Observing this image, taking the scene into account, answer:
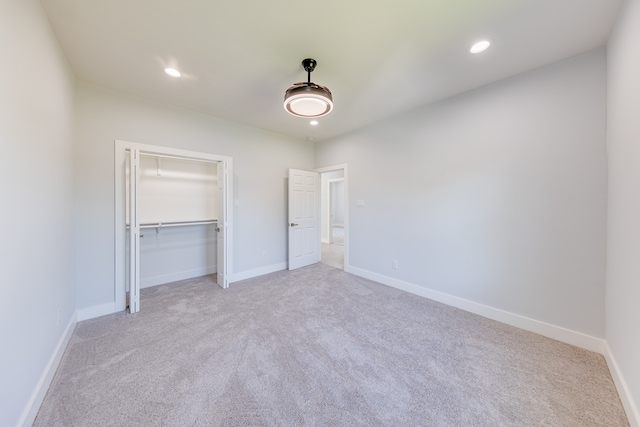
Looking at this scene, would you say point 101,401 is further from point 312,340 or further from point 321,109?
point 321,109

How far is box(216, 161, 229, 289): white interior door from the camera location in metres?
3.57

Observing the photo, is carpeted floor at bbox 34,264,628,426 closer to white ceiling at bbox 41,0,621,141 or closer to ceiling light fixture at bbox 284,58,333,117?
ceiling light fixture at bbox 284,58,333,117

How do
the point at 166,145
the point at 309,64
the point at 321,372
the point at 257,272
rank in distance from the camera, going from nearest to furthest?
the point at 321,372, the point at 309,64, the point at 166,145, the point at 257,272

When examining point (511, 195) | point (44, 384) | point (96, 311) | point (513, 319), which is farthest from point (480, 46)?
point (96, 311)

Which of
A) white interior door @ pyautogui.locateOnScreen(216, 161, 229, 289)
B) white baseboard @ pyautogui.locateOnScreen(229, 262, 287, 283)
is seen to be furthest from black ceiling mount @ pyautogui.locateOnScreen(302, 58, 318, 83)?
white baseboard @ pyautogui.locateOnScreen(229, 262, 287, 283)

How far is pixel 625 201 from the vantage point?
1624 millimetres

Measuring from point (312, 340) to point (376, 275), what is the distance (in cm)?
196

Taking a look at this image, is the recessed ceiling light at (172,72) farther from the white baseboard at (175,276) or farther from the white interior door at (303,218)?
the white baseboard at (175,276)

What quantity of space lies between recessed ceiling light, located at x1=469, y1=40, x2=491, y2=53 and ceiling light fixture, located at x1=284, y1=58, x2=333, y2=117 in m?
1.36

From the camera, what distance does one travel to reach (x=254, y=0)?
→ 5.15 ft

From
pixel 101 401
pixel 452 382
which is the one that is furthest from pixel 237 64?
pixel 452 382

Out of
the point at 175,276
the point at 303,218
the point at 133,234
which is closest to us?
the point at 133,234

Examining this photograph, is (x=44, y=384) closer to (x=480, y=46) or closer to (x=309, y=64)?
(x=309, y=64)

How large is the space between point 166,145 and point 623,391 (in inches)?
201
